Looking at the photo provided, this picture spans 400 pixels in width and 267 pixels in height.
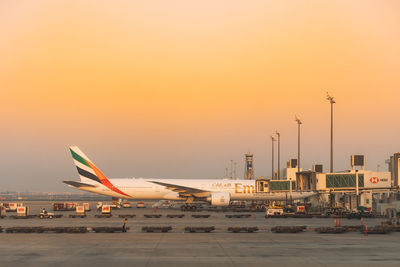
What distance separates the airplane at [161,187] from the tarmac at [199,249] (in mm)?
43592

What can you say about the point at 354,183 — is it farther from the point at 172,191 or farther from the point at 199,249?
the point at 199,249

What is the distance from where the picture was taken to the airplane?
75.6 m

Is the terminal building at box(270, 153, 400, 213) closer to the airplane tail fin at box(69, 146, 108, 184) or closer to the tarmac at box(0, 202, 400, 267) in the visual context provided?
the tarmac at box(0, 202, 400, 267)

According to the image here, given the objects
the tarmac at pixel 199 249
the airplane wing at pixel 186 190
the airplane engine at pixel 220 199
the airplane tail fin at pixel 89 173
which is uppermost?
the airplane tail fin at pixel 89 173

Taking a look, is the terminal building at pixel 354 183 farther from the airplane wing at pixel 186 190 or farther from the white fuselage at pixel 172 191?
the airplane wing at pixel 186 190

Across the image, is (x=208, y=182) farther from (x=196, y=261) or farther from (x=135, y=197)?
(x=196, y=261)

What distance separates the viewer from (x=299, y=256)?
2136 cm

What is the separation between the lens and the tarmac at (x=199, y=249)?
1975cm

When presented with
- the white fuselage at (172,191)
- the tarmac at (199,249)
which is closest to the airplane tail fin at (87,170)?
the white fuselage at (172,191)

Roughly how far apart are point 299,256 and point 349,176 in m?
36.2

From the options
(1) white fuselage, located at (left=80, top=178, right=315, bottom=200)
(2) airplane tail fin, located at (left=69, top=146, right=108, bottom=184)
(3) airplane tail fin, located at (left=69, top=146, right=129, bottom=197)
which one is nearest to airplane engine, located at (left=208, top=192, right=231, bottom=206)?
(1) white fuselage, located at (left=80, top=178, right=315, bottom=200)

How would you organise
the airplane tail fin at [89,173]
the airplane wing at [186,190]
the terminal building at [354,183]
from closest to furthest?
the terminal building at [354,183] < the airplane wing at [186,190] < the airplane tail fin at [89,173]

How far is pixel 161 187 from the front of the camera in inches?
3034

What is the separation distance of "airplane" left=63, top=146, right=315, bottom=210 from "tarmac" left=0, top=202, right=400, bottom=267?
43.6 m
